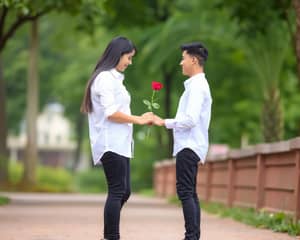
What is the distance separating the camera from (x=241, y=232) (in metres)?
12.8

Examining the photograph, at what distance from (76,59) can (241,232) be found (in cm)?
4050

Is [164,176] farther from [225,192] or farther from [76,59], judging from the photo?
[76,59]

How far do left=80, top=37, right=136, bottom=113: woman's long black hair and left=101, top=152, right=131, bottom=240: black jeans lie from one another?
1.59 feet

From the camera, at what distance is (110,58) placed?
30.6 ft

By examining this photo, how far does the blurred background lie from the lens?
25.0m

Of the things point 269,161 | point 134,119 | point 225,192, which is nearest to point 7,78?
point 225,192

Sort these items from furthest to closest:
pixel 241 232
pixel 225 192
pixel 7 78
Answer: pixel 7 78 → pixel 225 192 → pixel 241 232

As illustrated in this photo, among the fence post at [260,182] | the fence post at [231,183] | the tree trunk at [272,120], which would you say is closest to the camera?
the fence post at [260,182]

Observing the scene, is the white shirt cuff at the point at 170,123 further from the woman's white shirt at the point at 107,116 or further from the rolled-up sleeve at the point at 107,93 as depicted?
the rolled-up sleeve at the point at 107,93

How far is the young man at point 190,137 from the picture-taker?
31.0 ft

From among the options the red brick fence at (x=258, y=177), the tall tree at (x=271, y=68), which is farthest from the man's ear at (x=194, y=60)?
the tall tree at (x=271, y=68)

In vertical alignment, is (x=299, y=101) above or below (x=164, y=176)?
above

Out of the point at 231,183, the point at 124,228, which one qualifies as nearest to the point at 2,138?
the point at 231,183

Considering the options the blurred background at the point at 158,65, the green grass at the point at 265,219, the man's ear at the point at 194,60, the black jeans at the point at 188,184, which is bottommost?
the green grass at the point at 265,219
